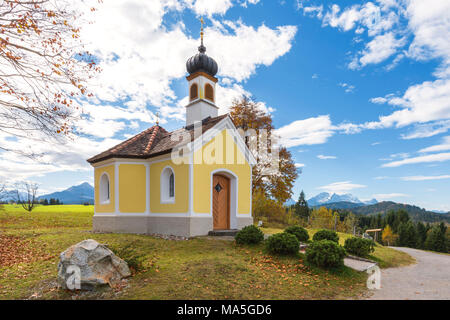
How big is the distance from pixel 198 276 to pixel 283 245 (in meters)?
3.64

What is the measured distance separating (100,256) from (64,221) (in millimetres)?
18817

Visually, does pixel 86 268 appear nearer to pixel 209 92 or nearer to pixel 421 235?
pixel 209 92

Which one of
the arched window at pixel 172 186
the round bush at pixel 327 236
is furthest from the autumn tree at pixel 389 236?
the arched window at pixel 172 186

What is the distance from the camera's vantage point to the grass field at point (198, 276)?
19.0 feet

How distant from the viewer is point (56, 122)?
27.5 feet

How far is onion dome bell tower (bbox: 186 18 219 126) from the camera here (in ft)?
54.5

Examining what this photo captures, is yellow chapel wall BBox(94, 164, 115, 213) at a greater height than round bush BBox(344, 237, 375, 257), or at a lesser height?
greater

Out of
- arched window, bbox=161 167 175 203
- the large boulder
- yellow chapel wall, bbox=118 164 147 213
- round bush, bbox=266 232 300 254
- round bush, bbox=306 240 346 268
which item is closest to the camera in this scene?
the large boulder

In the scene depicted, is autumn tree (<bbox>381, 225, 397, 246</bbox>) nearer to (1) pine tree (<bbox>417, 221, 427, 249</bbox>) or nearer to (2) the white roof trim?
(1) pine tree (<bbox>417, 221, 427, 249</bbox>)

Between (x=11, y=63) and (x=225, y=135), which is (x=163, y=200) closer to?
(x=225, y=135)

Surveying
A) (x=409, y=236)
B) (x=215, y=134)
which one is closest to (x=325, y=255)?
(x=215, y=134)

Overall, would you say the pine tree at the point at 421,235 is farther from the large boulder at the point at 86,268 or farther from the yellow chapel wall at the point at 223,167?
the large boulder at the point at 86,268

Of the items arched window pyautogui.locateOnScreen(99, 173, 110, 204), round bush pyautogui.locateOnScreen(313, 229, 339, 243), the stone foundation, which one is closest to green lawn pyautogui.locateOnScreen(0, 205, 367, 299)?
the stone foundation

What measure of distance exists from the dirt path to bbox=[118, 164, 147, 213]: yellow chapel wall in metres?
12.2
